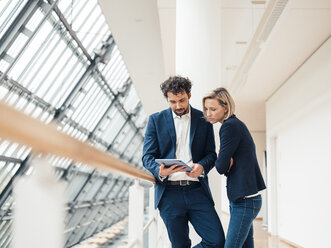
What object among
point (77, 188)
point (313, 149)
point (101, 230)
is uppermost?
point (313, 149)

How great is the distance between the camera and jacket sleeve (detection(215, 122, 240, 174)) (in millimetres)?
2109

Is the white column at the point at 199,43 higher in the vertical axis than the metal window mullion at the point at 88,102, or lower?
lower

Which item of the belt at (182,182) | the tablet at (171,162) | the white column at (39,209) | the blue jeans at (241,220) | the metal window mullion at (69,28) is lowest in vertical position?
the white column at (39,209)

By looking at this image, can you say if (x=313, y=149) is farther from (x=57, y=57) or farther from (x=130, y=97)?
(x=130, y=97)

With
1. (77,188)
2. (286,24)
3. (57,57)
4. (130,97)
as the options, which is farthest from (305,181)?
(130,97)

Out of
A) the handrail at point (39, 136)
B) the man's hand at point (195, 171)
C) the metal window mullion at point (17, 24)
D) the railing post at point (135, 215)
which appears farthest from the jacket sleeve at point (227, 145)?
the metal window mullion at point (17, 24)

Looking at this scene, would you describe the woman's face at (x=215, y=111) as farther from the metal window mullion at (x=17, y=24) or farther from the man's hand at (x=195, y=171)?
the metal window mullion at (x=17, y=24)

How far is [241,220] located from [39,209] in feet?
5.60

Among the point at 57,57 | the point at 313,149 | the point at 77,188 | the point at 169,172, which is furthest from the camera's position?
the point at 77,188

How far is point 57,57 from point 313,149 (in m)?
5.56

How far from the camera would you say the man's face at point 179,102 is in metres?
2.23

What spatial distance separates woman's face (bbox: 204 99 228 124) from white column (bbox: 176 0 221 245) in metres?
0.73

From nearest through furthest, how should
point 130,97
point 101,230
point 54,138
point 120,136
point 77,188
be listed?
1. point 54,138
2. point 77,188
3. point 130,97
4. point 120,136
5. point 101,230

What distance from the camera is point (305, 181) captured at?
6.43 metres
